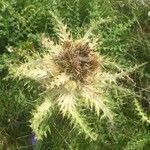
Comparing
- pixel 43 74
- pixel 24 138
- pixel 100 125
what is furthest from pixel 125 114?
pixel 43 74

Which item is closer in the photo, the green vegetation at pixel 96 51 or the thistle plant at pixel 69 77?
the thistle plant at pixel 69 77

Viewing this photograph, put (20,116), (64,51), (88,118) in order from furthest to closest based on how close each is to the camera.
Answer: (20,116), (88,118), (64,51)

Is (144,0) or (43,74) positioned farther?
(144,0)

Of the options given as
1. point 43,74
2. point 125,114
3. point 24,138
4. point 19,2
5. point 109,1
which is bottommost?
point 125,114

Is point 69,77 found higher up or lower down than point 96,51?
lower down

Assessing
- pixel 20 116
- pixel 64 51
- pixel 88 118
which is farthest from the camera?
pixel 20 116

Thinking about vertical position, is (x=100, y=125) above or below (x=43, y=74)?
below

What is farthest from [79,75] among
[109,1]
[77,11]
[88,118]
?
[109,1]

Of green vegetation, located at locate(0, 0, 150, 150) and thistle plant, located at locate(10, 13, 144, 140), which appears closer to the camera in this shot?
thistle plant, located at locate(10, 13, 144, 140)

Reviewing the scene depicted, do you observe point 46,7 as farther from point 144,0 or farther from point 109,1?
point 144,0

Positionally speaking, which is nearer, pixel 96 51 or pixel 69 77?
pixel 69 77
